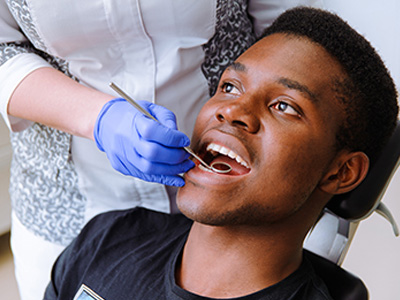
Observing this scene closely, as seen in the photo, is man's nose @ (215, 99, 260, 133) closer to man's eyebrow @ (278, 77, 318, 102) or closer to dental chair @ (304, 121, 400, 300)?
man's eyebrow @ (278, 77, 318, 102)

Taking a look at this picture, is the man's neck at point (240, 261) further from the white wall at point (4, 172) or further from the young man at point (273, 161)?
the white wall at point (4, 172)

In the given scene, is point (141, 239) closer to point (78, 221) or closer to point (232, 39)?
point (78, 221)

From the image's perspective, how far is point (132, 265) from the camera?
4.20ft

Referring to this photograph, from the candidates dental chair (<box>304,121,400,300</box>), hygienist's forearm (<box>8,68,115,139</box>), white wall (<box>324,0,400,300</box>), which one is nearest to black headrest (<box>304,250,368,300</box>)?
dental chair (<box>304,121,400,300</box>)

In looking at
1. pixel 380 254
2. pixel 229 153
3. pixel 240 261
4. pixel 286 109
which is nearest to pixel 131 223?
pixel 240 261

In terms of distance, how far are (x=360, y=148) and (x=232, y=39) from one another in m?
0.50

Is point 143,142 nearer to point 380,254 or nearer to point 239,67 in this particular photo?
point 239,67

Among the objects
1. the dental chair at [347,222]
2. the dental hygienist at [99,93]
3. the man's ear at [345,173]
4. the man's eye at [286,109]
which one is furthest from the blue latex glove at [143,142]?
the dental chair at [347,222]

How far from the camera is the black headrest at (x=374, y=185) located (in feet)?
3.88

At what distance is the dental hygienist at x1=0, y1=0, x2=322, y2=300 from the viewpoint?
1146 millimetres

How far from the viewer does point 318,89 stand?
1.06 metres

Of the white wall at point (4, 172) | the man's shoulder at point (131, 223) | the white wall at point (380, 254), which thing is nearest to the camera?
the man's shoulder at point (131, 223)

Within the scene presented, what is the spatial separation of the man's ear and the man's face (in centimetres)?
3

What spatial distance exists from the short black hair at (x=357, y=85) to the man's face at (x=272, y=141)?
3 centimetres
